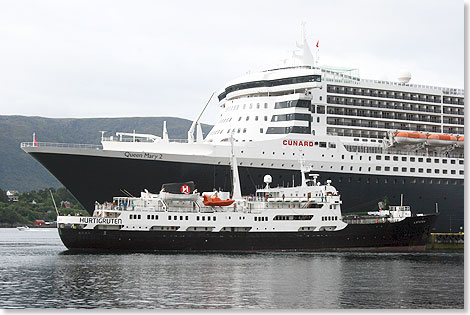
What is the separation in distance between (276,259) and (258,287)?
40.1 feet

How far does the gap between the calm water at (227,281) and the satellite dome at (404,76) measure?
20281 millimetres

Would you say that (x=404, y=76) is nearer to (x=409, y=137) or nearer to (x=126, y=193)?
(x=409, y=137)

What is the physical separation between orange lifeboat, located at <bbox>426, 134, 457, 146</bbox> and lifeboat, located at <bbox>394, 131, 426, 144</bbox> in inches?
24.7

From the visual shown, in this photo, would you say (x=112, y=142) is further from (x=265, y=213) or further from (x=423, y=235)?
(x=423, y=235)

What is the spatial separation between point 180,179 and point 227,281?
64.2 feet

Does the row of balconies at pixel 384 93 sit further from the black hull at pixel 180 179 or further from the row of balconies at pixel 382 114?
the black hull at pixel 180 179

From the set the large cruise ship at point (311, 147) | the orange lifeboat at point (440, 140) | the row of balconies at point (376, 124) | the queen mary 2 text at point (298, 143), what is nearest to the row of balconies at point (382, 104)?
the large cruise ship at point (311, 147)

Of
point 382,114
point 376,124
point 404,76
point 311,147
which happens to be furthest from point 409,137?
point 311,147

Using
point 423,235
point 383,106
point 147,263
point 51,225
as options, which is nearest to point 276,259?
point 147,263

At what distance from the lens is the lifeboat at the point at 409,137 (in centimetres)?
5584

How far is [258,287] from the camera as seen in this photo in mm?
29047

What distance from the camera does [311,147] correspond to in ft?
175

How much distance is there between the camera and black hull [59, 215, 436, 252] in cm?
4469

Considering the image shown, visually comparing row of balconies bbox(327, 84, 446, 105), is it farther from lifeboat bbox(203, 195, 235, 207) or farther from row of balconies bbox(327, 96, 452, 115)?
lifeboat bbox(203, 195, 235, 207)
